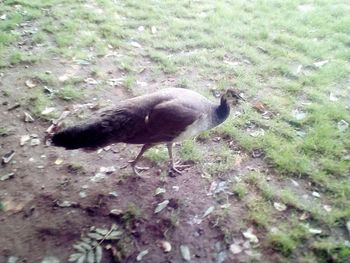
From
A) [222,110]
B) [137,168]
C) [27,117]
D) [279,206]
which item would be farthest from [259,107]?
[27,117]

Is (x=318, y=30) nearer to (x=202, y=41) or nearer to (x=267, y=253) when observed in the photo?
(x=202, y=41)

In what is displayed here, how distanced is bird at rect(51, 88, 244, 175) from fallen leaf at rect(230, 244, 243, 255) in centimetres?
112

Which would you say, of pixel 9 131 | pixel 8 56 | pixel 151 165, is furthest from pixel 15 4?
pixel 151 165

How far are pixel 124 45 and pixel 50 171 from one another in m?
2.71

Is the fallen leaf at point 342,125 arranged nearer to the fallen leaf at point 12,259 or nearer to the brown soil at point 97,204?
the brown soil at point 97,204

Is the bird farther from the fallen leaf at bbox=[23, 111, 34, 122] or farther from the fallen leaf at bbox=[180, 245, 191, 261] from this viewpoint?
the fallen leaf at bbox=[23, 111, 34, 122]

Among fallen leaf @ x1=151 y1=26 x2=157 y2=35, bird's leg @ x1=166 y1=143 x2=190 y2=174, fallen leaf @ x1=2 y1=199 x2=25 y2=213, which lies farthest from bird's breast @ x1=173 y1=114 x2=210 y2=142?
fallen leaf @ x1=151 y1=26 x2=157 y2=35

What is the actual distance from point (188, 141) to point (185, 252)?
1481 mm

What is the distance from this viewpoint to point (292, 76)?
5602mm

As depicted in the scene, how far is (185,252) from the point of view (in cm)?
Answer: 345

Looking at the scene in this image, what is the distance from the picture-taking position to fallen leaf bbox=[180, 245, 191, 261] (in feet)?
11.2

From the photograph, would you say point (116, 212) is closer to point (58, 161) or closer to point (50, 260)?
point (50, 260)

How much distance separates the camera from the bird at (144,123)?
3.59 metres

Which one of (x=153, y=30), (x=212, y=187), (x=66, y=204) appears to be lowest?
(x=66, y=204)
